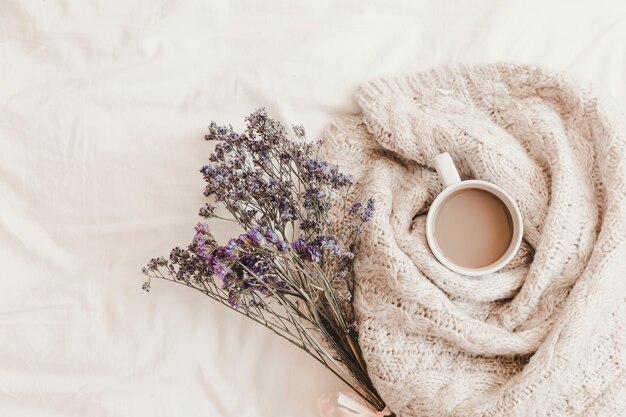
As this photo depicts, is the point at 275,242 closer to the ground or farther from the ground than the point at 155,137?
closer to the ground

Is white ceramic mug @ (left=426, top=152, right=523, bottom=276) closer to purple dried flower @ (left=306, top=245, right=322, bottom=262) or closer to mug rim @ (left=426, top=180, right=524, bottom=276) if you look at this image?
mug rim @ (left=426, top=180, right=524, bottom=276)

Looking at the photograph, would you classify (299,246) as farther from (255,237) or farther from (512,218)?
(512,218)

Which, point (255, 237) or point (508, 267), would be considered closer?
point (255, 237)

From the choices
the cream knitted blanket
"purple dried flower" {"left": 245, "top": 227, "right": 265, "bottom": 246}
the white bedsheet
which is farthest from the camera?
the white bedsheet

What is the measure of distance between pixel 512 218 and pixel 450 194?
0.28ft

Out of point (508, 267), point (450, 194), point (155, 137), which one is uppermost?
point (155, 137)

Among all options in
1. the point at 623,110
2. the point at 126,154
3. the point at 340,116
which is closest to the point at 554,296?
the point at 623,110

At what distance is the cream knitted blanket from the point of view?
0.72 m

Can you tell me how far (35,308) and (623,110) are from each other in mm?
902

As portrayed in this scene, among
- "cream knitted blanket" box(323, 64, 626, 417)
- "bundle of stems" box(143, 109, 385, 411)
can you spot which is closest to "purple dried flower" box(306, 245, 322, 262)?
"bundle of stems" box(143, 109, 385, 411)

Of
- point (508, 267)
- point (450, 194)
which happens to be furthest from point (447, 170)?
point (508, 267)

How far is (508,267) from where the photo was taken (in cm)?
78

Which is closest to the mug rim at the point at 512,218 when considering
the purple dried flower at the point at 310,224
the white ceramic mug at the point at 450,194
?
the white ceramic mug at the point at 450,194

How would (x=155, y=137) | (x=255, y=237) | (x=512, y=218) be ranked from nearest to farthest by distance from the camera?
1. (x=255, y=237)
2. (x=512, y=218)
3. (x=155, y=137)
